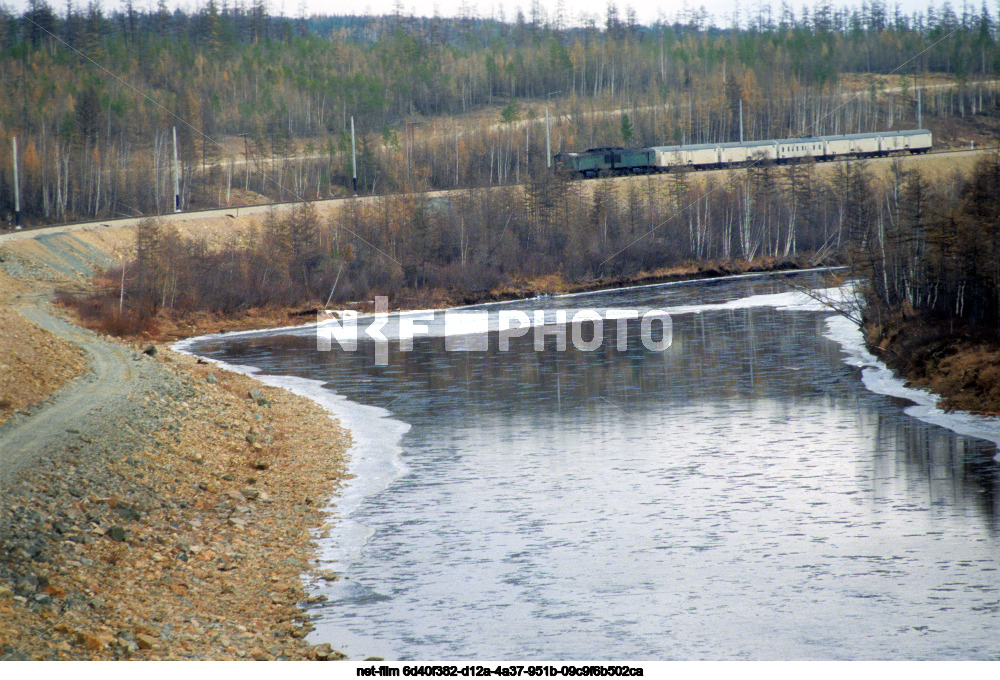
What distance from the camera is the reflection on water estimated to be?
11.7 meters

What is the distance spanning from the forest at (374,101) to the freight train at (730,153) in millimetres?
5412

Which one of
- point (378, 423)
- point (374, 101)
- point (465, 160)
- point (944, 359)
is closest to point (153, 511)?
point (378, 423)

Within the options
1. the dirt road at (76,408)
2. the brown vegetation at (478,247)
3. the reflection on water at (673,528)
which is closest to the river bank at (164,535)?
the dirt road at (76,408)

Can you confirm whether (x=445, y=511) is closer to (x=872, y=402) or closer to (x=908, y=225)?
(x=872, y=402)

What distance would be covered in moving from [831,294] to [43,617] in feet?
154

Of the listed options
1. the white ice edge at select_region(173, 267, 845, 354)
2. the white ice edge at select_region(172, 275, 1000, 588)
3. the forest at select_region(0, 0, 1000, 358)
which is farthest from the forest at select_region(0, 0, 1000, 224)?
the white ice edge at select_region(172, 275, 1000, 588)

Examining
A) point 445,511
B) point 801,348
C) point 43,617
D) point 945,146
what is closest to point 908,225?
point 801,348

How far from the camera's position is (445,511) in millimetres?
17297

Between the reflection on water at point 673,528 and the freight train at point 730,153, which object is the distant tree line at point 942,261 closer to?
the reflection on water at point 673,528

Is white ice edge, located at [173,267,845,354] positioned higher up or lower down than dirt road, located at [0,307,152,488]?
lower down

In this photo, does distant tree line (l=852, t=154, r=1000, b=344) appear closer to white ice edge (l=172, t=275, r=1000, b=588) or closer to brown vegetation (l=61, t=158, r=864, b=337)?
white ice edge (l=172, t=275, r=1000, b=588)

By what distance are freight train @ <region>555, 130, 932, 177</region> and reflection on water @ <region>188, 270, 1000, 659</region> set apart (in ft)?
201

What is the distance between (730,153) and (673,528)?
8144 cm

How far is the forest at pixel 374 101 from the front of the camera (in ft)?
298
